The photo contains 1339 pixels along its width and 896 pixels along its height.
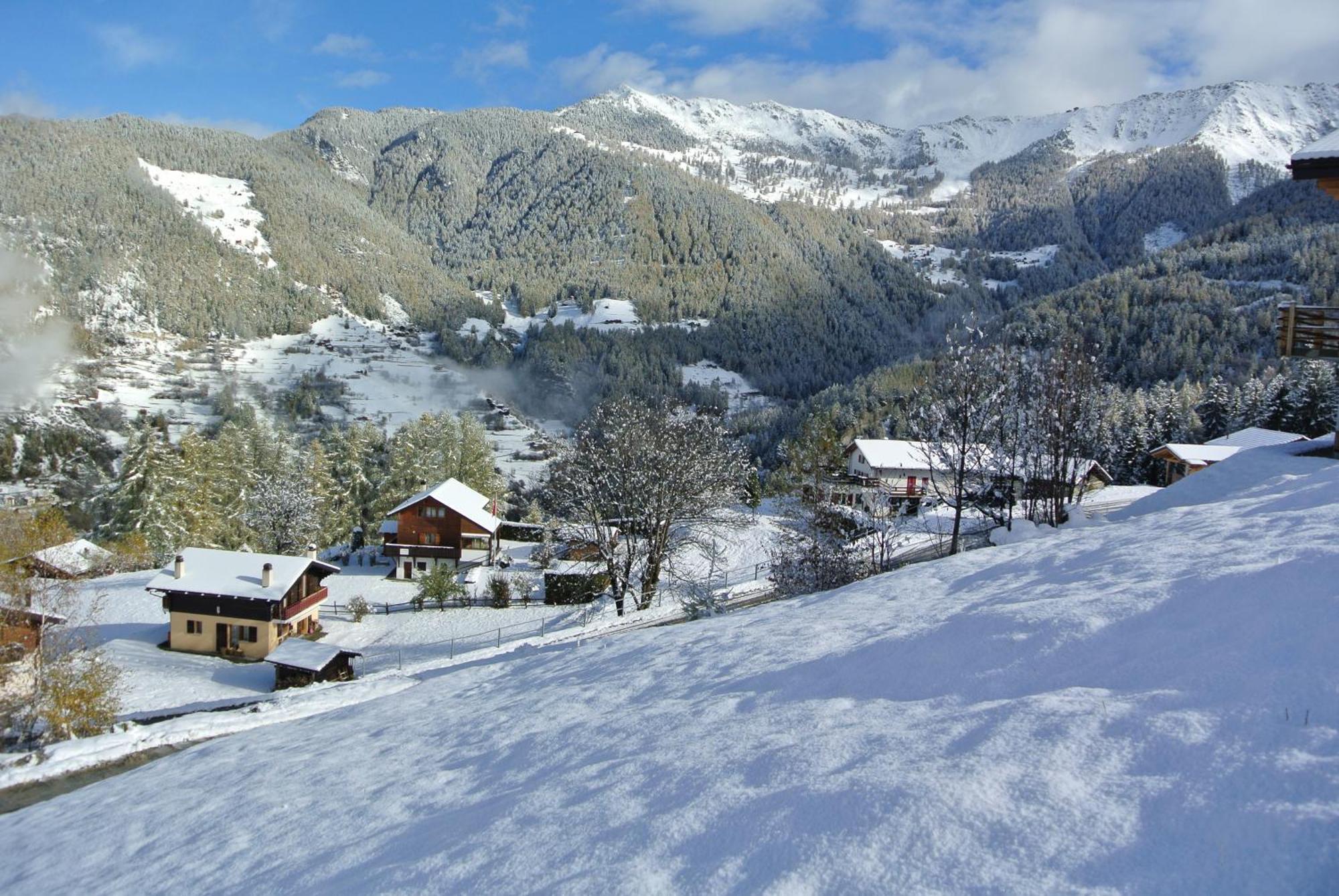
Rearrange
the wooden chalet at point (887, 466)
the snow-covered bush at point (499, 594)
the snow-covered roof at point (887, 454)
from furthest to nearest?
the snow-covered roof at point (887, 454)
the wooden chalet at point (887, 466)
the snow-covered bush at point (499, 594)

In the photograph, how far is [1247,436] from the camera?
47875mm

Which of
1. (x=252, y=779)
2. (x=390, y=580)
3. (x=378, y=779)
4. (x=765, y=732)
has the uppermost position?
(x=765, y=732)

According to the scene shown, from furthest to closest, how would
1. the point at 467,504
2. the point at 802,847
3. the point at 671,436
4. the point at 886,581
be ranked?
the point at 467,504, the point at 671,436, the point at 886,581, the point at 802,847

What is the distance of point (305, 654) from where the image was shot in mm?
27688

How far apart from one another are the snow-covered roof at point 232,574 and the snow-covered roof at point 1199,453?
51.4 meters

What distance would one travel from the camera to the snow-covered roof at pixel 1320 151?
10.8 meters

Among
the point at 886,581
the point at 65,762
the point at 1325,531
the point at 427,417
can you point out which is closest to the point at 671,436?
the point at 886,581

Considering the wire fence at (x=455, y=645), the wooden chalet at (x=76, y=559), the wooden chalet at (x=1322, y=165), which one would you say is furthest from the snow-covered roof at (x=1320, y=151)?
the wooden chalet at (x=76, y=559)

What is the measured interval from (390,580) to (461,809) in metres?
40.4

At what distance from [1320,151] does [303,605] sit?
37.4m

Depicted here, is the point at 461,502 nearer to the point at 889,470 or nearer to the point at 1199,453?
the point at 889,470

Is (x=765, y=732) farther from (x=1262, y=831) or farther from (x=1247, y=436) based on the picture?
(x=1247, y=436)

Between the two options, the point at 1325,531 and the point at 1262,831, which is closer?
the point at 1262,831

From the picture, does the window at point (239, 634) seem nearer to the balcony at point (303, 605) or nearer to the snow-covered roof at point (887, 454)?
the balcony at point (303, 605)
